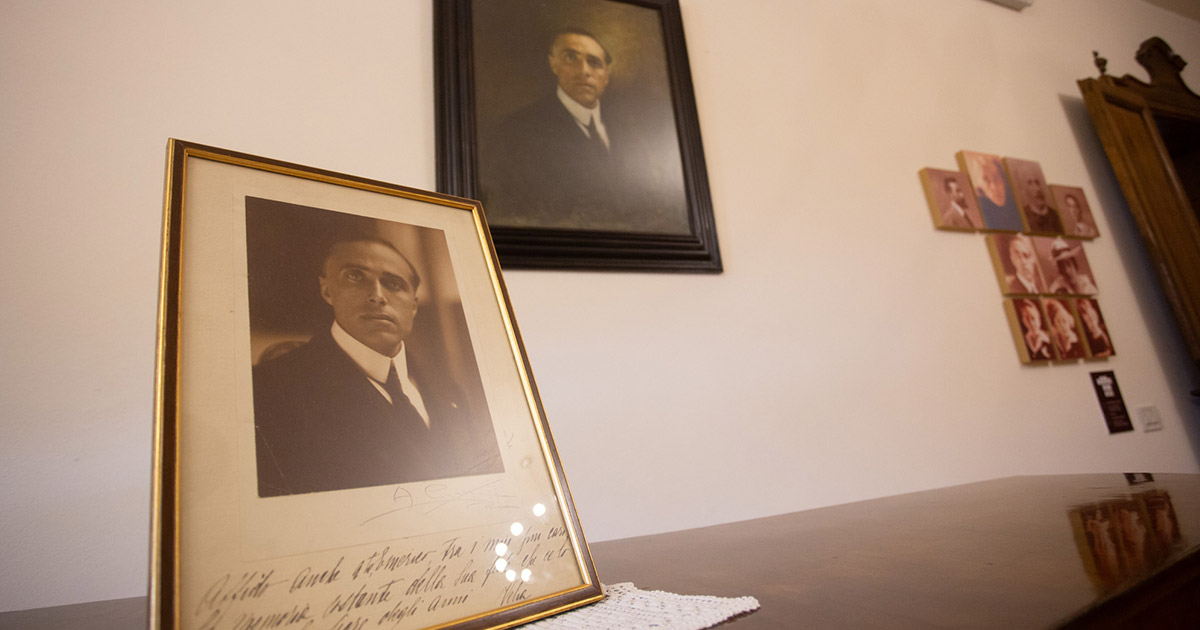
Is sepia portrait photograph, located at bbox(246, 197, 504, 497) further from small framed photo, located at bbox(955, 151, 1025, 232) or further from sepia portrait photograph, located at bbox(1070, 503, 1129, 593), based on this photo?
small framed photo, located at bbox(955, 151, 1025, 232)

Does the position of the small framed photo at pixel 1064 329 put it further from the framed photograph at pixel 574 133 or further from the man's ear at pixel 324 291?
the man's ear at pixel 324 291

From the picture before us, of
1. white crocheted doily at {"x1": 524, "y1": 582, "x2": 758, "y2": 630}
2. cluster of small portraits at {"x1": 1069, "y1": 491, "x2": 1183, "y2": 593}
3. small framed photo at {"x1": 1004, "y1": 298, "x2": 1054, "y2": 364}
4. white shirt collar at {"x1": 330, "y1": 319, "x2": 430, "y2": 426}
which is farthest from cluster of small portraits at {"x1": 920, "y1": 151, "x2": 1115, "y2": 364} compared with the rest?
white shirt collar at {"x1": 330, "y1": 319, "x2": 430, "y2": 426}

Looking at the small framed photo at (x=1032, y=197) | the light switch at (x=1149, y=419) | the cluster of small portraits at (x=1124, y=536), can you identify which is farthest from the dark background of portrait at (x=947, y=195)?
the cluster of small portraits at (x=1124, y=536)

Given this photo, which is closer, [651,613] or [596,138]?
[651,613]

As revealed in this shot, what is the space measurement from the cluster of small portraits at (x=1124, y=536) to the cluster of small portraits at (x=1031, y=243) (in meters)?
1.27

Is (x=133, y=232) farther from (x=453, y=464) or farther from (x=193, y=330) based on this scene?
(x=453, y=464)

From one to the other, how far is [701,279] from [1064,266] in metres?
1.57

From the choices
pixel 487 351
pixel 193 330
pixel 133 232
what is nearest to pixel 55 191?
pixel 133 232

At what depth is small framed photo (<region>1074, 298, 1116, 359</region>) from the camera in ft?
6.86

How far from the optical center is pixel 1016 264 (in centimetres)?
209

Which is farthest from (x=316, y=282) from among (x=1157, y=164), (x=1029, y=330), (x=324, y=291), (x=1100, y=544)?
(x=1157, y=164)

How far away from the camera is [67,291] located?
1.00 metres

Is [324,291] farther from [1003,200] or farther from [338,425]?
[1003,200]

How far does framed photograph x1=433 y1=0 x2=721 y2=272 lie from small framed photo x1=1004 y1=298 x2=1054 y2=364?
1.14m
